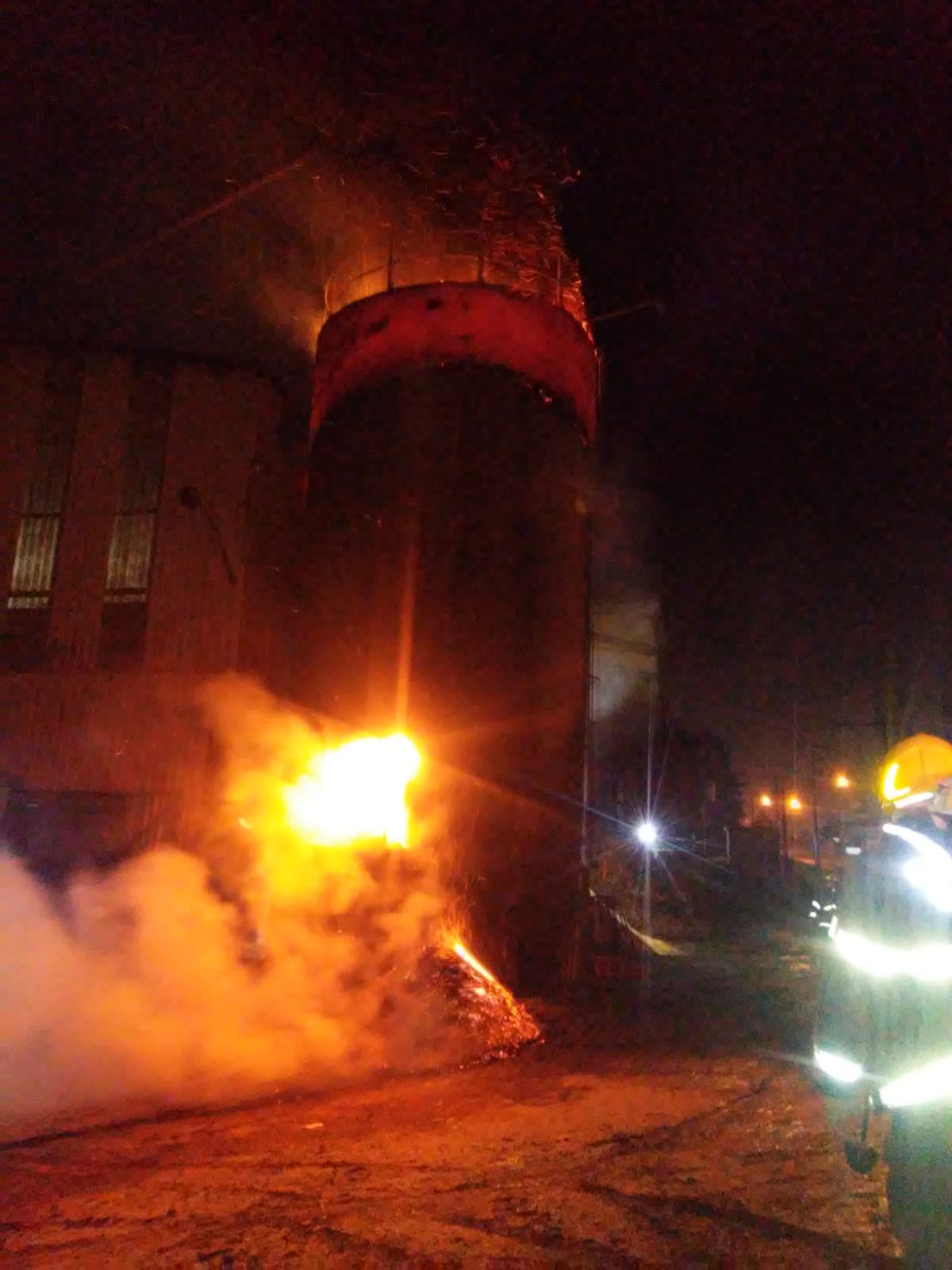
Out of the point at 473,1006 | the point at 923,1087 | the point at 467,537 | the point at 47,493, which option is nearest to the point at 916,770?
the point at 923,1087

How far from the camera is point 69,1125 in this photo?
5.99 meters

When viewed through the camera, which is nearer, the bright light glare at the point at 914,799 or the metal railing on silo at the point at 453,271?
the bright light glare at the point at 914,799

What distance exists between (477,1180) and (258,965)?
495cm

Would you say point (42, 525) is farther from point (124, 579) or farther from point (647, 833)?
point (647, 833)

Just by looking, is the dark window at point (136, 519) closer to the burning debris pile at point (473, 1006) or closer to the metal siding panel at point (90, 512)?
the metal siding panel at point (90, 512)

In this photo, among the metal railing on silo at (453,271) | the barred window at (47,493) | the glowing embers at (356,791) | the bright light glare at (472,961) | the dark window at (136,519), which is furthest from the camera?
the barred window at (47,493)

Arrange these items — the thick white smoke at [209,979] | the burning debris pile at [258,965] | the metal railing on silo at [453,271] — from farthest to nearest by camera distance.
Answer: the metal railing on silo at [453,271] → the burning debris pile at [258,965] → the thick white smoke at [209,979]

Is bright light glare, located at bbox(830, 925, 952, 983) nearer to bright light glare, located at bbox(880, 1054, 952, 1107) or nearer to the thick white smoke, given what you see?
bright light glare, located at bbox(880, 1054, 952, 1107)

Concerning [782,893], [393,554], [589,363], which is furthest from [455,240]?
[782,893]

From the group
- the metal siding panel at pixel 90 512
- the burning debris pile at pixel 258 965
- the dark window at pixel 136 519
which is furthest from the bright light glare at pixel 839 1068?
the metal siding panel at pixel 90 512

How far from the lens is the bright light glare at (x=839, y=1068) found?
3.94 m

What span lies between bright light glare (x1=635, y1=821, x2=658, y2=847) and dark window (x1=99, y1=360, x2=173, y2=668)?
695 inches

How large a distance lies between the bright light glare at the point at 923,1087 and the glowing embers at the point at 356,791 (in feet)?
25.8

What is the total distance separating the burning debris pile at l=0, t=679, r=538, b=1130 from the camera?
737 centimetres
